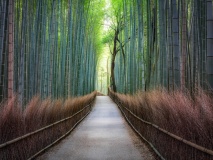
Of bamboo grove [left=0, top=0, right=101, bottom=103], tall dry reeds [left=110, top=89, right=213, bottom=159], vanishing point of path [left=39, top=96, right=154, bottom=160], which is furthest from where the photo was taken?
vanishing point of path [left=39, top=96, right=154, bottom=160]

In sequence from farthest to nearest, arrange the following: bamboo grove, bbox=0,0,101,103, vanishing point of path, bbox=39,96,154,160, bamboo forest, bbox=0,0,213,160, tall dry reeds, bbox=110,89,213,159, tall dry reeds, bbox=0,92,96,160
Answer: vanishing point of path, bbox=39,96,154,160 → bamboo grove, bbox=0,0,101,103 → tall dry reeds, bbox=0,92,96,160 → bamboo forest, bbox=0,0,213,160 → tall dry reeds, bbox=110,89,213,159

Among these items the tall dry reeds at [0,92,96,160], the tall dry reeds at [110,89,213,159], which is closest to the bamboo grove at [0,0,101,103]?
the tall dry reeds at [0,92,96,160]

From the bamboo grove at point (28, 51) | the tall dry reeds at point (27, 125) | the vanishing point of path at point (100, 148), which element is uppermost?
the bamboo grove at point (28, 51)

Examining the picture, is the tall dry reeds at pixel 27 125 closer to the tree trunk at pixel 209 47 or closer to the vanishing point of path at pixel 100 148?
the vanishing point of path at pixel 100 148

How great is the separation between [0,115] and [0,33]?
1.21 m

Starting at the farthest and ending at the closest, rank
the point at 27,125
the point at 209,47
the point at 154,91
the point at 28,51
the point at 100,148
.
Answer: the point at 28,51 → the point at 154,91 → the point at 100,148 → the point at 209,47 → the point at 27,125

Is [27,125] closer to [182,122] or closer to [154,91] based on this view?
[182,122]

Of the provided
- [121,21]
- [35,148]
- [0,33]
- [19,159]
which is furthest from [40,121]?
[121,21]

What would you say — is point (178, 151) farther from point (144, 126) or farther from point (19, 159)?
point (144, 126)

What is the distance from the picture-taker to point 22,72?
5812mm

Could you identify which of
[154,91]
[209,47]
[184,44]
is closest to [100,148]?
[154,91]

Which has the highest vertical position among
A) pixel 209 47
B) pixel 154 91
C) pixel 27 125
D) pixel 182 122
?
pixel 209 47

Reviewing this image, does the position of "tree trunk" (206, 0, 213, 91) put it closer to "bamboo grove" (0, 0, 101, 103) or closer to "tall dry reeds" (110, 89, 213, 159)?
"tall dry reeds" (110, 89, 213, 159)

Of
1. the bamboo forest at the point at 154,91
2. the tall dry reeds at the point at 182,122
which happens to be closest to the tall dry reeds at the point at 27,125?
the bamboo forest at the point at 154,91
